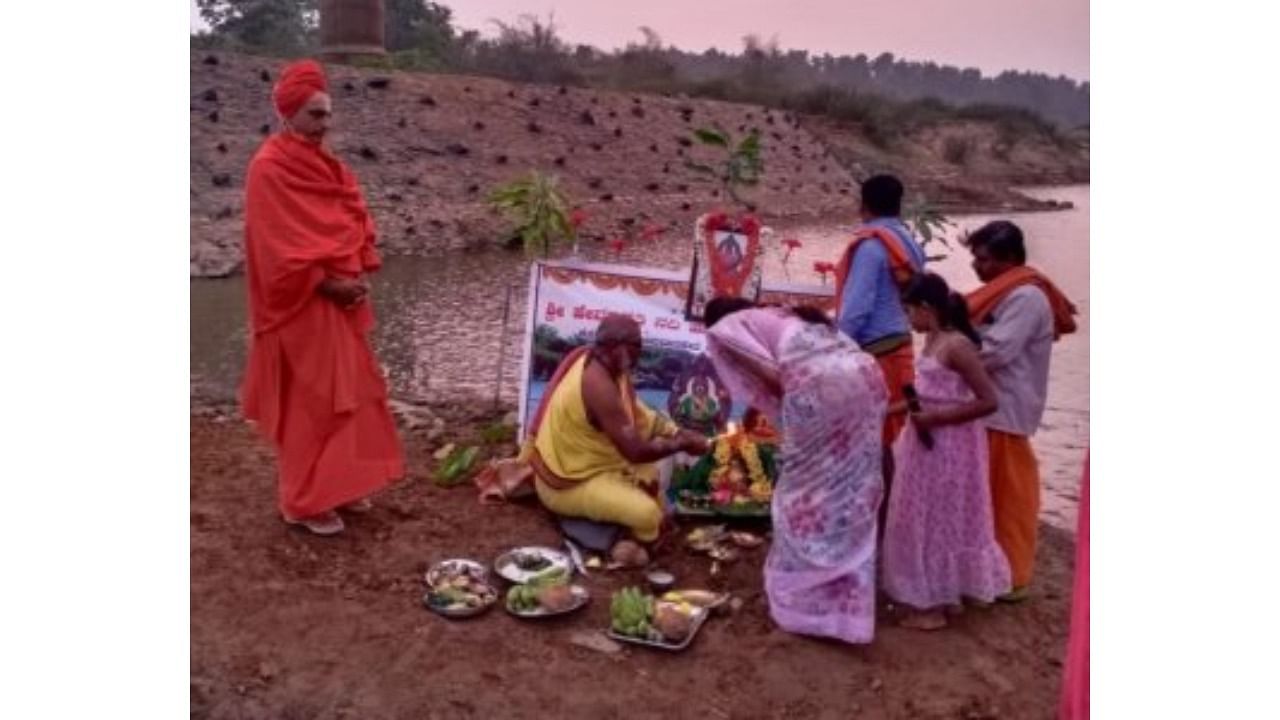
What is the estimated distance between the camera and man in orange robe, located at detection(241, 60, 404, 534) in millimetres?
3879

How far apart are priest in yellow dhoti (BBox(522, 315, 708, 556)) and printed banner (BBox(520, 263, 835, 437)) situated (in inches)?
23.4

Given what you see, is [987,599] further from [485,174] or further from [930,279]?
[485,174]

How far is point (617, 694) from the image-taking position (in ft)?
10.6

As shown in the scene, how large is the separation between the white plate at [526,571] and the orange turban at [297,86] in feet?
5.83

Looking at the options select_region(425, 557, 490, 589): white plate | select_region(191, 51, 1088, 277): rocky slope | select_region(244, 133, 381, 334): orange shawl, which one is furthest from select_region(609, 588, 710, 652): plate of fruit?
select_region(191, 51, 1088, 277): rocky slope

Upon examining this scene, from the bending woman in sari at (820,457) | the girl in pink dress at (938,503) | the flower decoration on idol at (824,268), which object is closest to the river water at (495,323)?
the flower decoration on idol at (824,268)

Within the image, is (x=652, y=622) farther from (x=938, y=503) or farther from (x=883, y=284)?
(x=883, y=284)

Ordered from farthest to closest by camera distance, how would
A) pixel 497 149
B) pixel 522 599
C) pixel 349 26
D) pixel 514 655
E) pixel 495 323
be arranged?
1. pixel 497 149
2. pixel 495 323
3. pixel 349 26
4. pixel 522 599
5. pixel 514 655

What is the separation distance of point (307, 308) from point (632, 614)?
1.62 metres

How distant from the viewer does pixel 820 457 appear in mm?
3449

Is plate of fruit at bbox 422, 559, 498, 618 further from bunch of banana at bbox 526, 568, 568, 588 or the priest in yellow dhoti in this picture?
the priest in yellow dhoti

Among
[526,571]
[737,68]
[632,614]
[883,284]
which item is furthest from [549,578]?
[737,68]

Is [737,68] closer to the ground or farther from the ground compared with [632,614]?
farther from the ground

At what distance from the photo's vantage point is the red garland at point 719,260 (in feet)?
15.5
